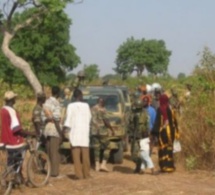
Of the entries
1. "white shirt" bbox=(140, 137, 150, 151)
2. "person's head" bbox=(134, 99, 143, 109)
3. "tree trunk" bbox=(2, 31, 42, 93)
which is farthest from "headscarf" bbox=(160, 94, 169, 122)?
"tree trunk" bbox=(2, 31, 42, 93)

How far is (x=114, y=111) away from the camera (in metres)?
16.2

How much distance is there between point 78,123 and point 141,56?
66376 millimetres

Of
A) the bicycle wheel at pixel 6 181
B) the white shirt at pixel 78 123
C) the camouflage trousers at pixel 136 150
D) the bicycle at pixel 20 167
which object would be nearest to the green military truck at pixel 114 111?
the camouflage trousers at pixel 136 150

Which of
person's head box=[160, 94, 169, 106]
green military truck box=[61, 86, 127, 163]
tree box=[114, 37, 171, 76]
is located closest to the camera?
person's head box=[160, 94, 169, 106]

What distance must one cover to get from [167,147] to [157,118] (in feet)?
1.98

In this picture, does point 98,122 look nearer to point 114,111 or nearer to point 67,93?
point 114,111

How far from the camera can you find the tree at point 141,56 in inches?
3017

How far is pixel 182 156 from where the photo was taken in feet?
48.6

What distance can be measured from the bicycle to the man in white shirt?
35.9 inches

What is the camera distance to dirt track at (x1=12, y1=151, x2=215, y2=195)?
36.1ft

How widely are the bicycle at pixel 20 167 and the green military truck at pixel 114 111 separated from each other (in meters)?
3.55

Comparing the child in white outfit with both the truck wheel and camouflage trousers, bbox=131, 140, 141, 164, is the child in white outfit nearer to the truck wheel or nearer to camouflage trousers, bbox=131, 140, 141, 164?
camouflage trousers, bbox=131, 140, 141, 164

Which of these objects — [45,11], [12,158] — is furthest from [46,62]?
[12,158]

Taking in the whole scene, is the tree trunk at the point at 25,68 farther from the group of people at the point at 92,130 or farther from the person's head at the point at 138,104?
the person's head at the point at 138,104
